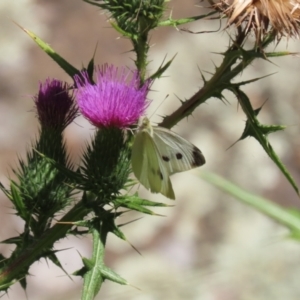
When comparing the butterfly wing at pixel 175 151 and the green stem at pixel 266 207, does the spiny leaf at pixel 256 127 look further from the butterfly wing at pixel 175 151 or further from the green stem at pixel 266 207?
the green stem at pixel 266 207

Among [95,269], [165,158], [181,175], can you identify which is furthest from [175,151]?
[181,175]

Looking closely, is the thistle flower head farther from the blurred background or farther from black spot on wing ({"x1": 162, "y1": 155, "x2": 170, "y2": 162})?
the blurred background

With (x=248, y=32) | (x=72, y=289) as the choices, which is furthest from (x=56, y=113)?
(x=72, y=289)

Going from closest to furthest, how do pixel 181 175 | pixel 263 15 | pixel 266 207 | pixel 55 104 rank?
1. pixel 266 207
2. pixel 263 15
3. pixel 55 104
4. pixel 181 175

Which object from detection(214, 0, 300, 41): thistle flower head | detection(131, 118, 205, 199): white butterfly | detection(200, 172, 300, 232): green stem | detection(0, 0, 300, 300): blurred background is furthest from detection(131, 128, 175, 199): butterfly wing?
detection(0, 0, 300, 300): blurred background

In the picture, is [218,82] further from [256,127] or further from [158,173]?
[158,173]

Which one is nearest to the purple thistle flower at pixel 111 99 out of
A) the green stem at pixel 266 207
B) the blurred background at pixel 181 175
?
the green stem at pixel 266 207
